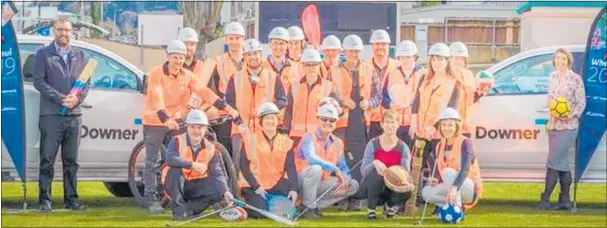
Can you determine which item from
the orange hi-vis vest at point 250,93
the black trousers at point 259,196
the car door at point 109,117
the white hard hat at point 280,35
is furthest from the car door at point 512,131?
the car door at point 109,117

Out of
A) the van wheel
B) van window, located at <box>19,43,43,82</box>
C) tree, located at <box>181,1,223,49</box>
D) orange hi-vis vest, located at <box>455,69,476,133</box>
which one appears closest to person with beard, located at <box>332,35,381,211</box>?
orange hi-vis vest, located at <box>455,69,476,133</box>

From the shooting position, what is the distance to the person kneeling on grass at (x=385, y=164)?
11.2m

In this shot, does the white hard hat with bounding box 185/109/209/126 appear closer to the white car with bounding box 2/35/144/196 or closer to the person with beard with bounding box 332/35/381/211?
the white car with bounding box 2/35/144/196

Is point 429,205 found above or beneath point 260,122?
beneath

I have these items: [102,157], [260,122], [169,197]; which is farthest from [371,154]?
[102,157]

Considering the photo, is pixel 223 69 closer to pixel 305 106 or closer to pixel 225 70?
pixel 225 70

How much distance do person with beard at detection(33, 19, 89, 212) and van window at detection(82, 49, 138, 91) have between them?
47 centimetres

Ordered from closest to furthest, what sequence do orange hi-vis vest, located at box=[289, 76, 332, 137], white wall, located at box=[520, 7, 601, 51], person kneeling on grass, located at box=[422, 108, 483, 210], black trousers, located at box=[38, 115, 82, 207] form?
person kneeling on grass, located at box=[422, 108, 483, 210] → black trousers, located at box=[38, 115, 82, 207] → orange hi-vis vest, located at box=[289, 76, 332, 137] → white wall, located at box=[520, 7, 601, 51]

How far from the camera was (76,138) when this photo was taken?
1188 centimetres

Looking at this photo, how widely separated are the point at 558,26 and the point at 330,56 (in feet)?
32.6

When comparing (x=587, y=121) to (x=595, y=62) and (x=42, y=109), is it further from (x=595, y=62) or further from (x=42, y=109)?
(x=42, y=109)

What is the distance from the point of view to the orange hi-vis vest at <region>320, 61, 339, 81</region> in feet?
40.0

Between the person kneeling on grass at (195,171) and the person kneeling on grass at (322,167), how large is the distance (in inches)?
27.5

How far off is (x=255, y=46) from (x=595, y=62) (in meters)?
2.97
